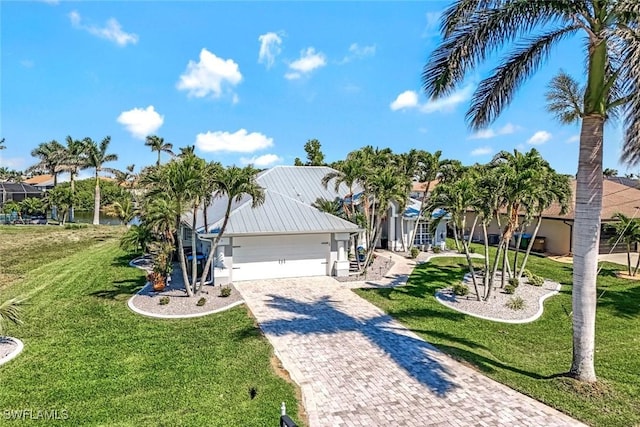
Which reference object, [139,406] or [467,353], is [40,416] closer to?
[139,406]

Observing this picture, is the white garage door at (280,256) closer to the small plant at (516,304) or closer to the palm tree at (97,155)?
the small plant at (516,304)

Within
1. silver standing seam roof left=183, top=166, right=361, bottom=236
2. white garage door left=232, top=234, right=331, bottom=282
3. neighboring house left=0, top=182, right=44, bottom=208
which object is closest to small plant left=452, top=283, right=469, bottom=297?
silver standing seam roof left=183, top=166, right=361, bottom=236

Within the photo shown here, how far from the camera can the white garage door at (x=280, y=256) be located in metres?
18.7

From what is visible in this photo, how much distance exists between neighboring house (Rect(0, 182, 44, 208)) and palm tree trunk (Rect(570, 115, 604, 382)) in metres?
58.8

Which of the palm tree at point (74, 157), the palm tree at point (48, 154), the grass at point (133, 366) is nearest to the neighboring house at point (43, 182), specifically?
the palm tree at point (48, 154)

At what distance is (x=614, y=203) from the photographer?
2912cm

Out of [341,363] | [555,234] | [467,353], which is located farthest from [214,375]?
[555,234]

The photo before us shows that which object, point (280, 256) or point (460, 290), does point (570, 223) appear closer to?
point (460, 290)

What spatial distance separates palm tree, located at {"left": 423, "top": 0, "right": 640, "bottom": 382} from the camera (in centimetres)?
855

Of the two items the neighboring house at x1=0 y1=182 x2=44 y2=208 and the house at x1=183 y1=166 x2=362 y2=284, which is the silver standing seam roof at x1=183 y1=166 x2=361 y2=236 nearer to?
the house at x1=183 y1=166 x2=362 y2=284

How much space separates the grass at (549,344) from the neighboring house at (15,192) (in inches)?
2063

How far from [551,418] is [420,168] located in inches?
801

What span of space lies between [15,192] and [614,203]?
63.6 m

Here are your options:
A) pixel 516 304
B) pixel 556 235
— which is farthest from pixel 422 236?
pixel 516 304
